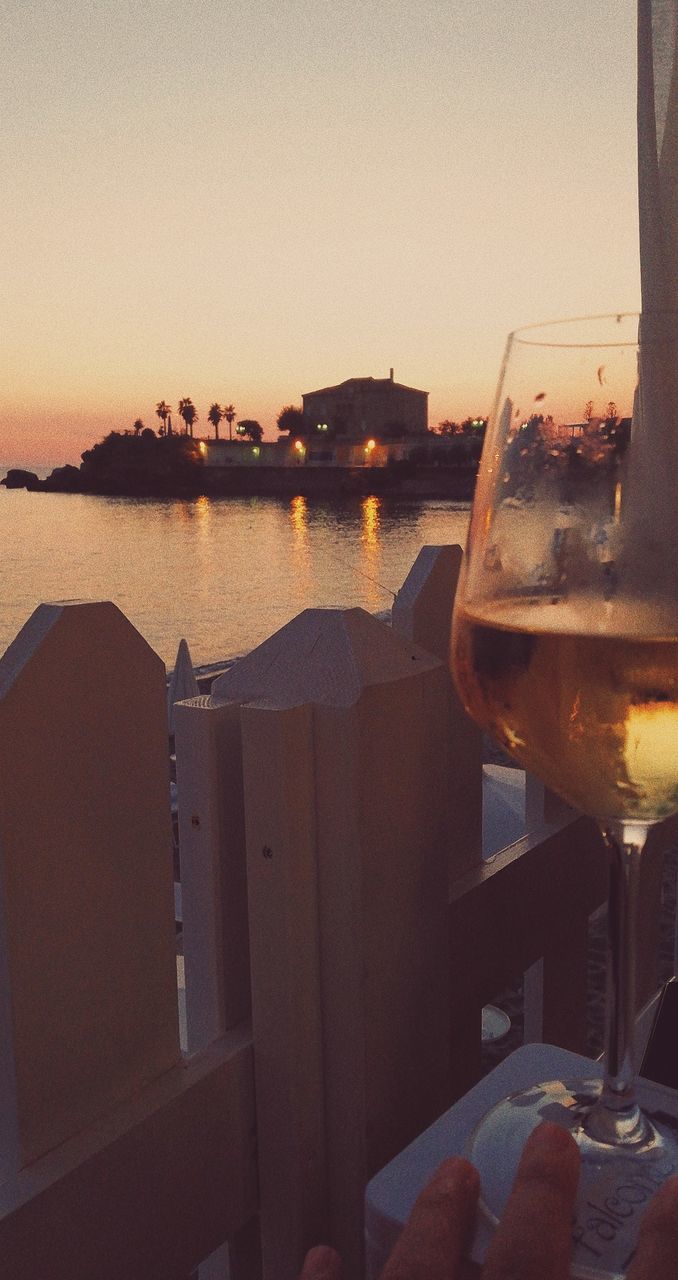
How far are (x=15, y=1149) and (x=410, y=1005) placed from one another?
0.33 m

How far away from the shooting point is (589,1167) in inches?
20.1

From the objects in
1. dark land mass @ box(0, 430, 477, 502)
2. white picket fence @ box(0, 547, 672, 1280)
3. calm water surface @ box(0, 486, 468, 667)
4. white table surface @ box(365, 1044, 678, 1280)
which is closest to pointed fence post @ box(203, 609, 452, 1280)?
white picket fence @ box(0, 547, 672, 1280)

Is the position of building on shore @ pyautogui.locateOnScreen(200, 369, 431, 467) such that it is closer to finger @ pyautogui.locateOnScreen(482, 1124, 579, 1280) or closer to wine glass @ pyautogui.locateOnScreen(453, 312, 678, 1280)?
wine glass @ pyautogui.locateOnScreen(453, 312, 678, 1280)

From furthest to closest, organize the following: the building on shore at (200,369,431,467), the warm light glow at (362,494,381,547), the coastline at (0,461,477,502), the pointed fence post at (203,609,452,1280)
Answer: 1. the building on shore at (200,369,431,467)
2. the coastline at (0,461,477,502)
3. the warm light glow at (362,494,381,547)
4. the pointed fence post at (203,609,452,1280)

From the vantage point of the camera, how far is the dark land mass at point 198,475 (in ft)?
172

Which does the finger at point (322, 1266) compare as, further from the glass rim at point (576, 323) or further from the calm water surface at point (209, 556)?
the calm water surface at point (209, 556)

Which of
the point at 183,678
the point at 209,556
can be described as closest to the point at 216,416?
the point at 209,556

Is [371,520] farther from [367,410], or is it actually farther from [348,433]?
[367,410]

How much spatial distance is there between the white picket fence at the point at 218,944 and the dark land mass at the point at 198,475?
49.7 m

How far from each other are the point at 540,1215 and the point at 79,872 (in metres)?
0.33

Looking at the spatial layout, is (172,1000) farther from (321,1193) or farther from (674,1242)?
(674,1242)

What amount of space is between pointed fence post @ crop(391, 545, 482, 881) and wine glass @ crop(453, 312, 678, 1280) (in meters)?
0.30

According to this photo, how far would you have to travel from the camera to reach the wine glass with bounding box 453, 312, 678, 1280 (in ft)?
1.51

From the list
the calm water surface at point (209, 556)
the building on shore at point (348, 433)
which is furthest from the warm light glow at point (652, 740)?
the building on shore at point (348, 433)
